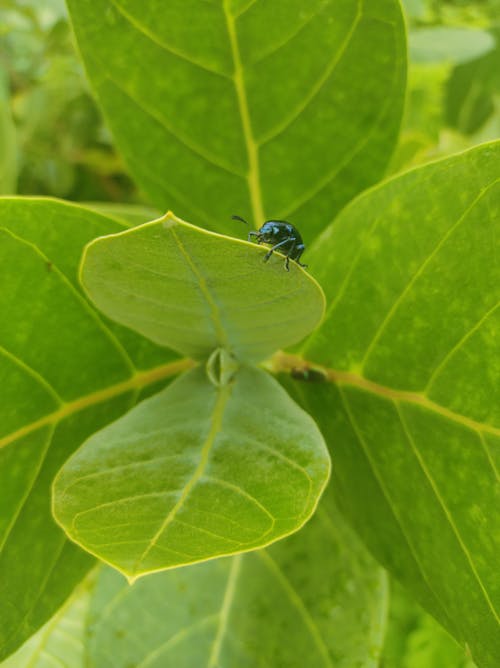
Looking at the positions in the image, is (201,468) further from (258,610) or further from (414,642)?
(414,642)

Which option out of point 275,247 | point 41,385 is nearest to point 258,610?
point 41,385

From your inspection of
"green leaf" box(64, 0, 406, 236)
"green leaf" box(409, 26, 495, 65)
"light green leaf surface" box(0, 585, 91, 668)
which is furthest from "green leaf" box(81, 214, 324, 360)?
"green leaf" box(409, 26, 495, 65)

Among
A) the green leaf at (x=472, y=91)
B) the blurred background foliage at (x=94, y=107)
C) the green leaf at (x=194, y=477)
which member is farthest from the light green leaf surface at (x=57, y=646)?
the green leaf at (x=472, y=91)

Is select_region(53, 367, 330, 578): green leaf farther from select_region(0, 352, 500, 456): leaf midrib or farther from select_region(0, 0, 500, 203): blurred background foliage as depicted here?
select_region(0, 0, 500, 203): blurred background foliage

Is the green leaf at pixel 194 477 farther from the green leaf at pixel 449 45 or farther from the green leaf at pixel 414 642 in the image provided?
the green leaf at pixel 449 45

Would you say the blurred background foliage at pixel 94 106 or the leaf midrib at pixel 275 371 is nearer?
the leaf midrib at pixel 275 371

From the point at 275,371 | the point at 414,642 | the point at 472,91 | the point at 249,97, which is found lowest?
the point at 414,642
